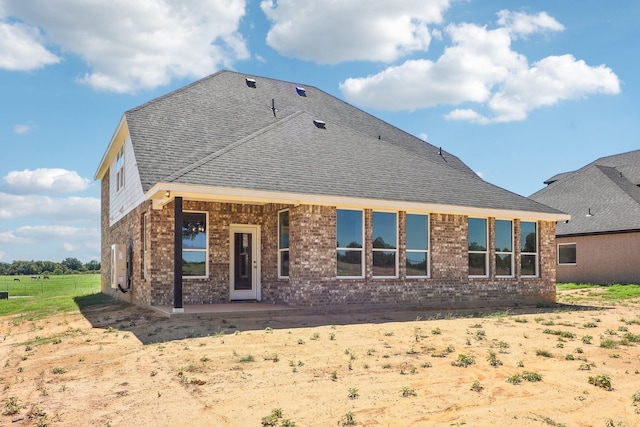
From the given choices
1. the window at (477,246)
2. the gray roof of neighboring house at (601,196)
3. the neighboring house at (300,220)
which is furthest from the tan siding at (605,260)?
the window at (477,246)

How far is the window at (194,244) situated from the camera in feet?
51.1

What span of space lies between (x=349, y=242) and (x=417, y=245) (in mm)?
2293

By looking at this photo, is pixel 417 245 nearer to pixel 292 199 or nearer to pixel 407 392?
pixel 292 199

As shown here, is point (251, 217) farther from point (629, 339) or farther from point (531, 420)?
point (531, 420)

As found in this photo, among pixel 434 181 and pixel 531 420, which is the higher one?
pixel 434 181

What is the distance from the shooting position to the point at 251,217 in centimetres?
1662

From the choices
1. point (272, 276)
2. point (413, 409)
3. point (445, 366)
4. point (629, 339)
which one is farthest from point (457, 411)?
point (272, 276)

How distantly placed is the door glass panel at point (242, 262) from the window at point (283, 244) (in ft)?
4.12

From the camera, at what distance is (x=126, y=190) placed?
60.6 ft

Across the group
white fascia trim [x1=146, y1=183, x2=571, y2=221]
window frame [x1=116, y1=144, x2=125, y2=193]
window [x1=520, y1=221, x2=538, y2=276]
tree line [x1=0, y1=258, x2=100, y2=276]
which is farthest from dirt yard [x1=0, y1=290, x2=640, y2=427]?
tree line [x1=0, y1=258, x2=100, y2=276]

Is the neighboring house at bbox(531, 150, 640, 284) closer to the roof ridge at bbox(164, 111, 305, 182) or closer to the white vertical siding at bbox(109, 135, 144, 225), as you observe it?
the roof ridge at bbox(164, 111, 305, 182)

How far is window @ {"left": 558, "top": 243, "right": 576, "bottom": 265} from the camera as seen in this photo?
1162 inches

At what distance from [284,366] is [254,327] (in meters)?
3.63

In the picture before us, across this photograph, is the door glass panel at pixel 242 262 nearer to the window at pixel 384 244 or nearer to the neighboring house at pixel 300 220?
the neighboring house at pixel 300 220
